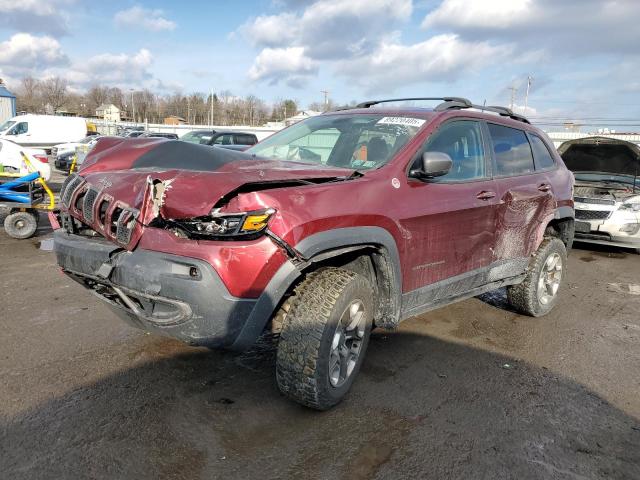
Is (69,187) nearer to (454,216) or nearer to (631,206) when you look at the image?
(454,216)

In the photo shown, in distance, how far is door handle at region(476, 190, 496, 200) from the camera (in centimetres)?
379

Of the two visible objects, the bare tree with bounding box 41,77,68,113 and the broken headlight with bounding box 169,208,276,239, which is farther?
the bare tree with bounding box 41,77,68,113

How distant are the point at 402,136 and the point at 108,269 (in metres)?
2.14

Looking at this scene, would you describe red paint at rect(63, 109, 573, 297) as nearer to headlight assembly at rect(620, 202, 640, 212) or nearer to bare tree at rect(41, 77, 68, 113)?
headlight assembly at rect(620, 202, 640, 212)

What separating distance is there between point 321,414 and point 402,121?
2160mm

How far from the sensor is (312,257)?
2660 mm

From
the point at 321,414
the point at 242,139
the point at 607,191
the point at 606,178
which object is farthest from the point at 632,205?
the point at 242,139

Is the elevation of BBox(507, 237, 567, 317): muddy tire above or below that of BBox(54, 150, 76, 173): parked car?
below

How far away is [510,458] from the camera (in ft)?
8.52

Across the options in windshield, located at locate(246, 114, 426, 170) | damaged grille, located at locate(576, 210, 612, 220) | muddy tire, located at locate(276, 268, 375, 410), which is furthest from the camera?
damaged grille, located at locate(576, 210, 612, 220)

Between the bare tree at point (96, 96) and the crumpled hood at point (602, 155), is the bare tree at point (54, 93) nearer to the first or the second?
the bare tree at point (96, 96)

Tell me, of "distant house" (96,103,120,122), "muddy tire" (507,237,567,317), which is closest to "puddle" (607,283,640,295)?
"muddy tire" (507,237,567,317)

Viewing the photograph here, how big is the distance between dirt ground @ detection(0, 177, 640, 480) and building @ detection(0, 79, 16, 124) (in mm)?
40098

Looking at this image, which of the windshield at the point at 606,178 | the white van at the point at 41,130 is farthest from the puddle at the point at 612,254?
the white van at the point at 41,130
